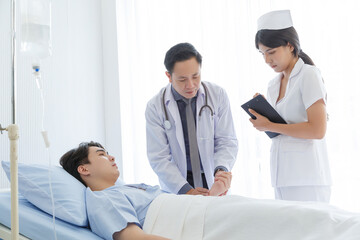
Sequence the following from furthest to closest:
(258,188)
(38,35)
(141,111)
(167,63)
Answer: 1. (141,111)
2. (258,188)
3. (167,63)
4. (38,35)

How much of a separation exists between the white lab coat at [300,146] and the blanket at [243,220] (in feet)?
1.45

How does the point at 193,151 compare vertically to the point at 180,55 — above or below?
below

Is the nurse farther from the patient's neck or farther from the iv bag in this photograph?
the iv bag

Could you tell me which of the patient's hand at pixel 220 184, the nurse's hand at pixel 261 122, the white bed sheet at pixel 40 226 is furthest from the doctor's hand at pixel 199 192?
the white bed sheet at pixel 40 226

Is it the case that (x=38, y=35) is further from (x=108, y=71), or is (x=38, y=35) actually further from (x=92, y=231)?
(x=108, y=71)

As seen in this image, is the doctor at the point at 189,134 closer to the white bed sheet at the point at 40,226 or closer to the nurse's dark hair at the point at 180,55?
the nurse's dark hair at the point at 180,55

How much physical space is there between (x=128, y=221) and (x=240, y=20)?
84.6 inches

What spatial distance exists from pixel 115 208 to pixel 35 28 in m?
0.67

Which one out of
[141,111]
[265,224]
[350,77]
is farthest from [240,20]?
[265,224]

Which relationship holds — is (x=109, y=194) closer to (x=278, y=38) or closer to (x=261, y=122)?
(x=261, y=122)

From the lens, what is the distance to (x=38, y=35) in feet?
3.16

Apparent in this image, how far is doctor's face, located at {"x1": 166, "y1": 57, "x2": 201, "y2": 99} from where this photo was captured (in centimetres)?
173

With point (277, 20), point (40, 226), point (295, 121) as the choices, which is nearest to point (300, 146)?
point (295, 121)

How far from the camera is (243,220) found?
117cm
